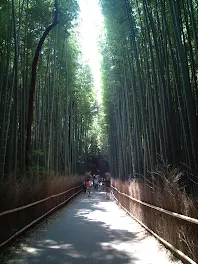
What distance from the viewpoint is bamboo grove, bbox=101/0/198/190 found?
556 centimetres

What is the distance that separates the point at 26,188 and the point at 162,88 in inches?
139

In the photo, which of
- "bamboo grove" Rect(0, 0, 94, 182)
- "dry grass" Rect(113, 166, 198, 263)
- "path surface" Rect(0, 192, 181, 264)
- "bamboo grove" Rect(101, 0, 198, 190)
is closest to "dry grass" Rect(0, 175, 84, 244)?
"path surface" Rect(0, 192, 181, 264)

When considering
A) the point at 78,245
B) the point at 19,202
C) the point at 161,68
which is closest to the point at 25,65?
the point at 161,68

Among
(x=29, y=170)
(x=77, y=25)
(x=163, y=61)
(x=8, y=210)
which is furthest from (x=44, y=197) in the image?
(x=77, y=25)

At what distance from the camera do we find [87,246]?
180 inches

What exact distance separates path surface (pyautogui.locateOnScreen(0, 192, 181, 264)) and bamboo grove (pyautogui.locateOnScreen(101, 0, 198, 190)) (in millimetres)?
1411

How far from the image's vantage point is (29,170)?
8797 mm

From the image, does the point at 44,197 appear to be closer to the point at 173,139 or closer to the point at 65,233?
the point at 65,233

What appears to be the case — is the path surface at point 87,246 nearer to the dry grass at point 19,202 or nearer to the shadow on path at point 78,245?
the shadow on path at point 78,245

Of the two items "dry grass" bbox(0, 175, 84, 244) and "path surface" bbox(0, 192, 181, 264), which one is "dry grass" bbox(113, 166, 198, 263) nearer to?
"path surface" bbox(0, 192, 181, 264)

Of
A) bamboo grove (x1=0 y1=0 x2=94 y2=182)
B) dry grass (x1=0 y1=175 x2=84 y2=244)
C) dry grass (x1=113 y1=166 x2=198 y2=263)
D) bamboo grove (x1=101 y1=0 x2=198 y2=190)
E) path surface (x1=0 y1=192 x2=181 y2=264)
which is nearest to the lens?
dry grass (x1=113 y1=166 x2=198 y2=263)

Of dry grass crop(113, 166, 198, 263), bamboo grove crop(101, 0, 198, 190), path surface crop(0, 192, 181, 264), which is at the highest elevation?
bamboo grove crop(101, 0, 198, 190)

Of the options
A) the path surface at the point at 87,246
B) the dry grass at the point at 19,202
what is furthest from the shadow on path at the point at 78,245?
the dry grass at the point at 19,202

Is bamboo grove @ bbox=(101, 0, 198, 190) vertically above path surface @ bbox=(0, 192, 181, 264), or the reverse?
bamboo grove @ bbox=(101, 0, 198, 190)
